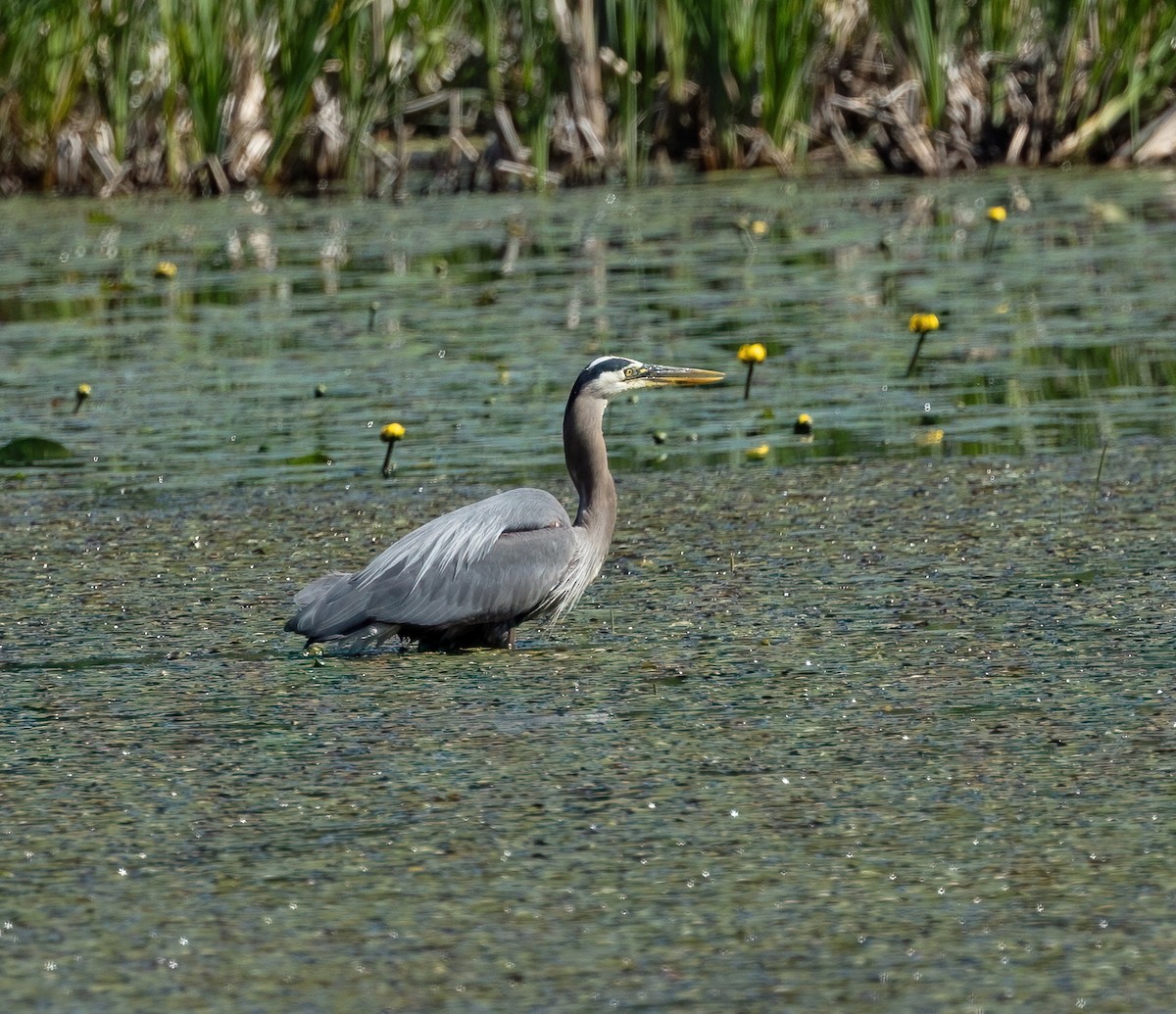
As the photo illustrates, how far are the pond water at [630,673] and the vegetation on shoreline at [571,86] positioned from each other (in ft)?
9.23

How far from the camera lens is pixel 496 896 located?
2.74 metres

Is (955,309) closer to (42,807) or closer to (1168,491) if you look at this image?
(1168,491)

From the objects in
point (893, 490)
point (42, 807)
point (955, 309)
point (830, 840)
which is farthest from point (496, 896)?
point (955, 309)

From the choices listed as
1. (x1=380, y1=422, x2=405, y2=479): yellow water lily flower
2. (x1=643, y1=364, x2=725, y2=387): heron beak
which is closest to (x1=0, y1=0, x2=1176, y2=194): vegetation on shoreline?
(x1=380, y1=422, x2=405, y2=479): yellow water lily flower

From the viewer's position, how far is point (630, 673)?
3846 mm

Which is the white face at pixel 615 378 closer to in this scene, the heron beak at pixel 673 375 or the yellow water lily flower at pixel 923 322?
the heron beak at pixel 673 375

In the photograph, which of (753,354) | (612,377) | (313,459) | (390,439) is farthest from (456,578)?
(753,354)

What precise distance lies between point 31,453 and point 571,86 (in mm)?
5834

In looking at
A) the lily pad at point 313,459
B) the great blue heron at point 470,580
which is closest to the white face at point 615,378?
the great blue heron at point 470,580

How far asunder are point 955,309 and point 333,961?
5.77 m

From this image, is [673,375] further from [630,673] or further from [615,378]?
[630,673]

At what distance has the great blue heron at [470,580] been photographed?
402cm

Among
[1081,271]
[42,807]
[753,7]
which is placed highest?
[753,7]

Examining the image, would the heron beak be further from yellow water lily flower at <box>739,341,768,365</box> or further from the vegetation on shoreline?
the vegetation on shoreline
